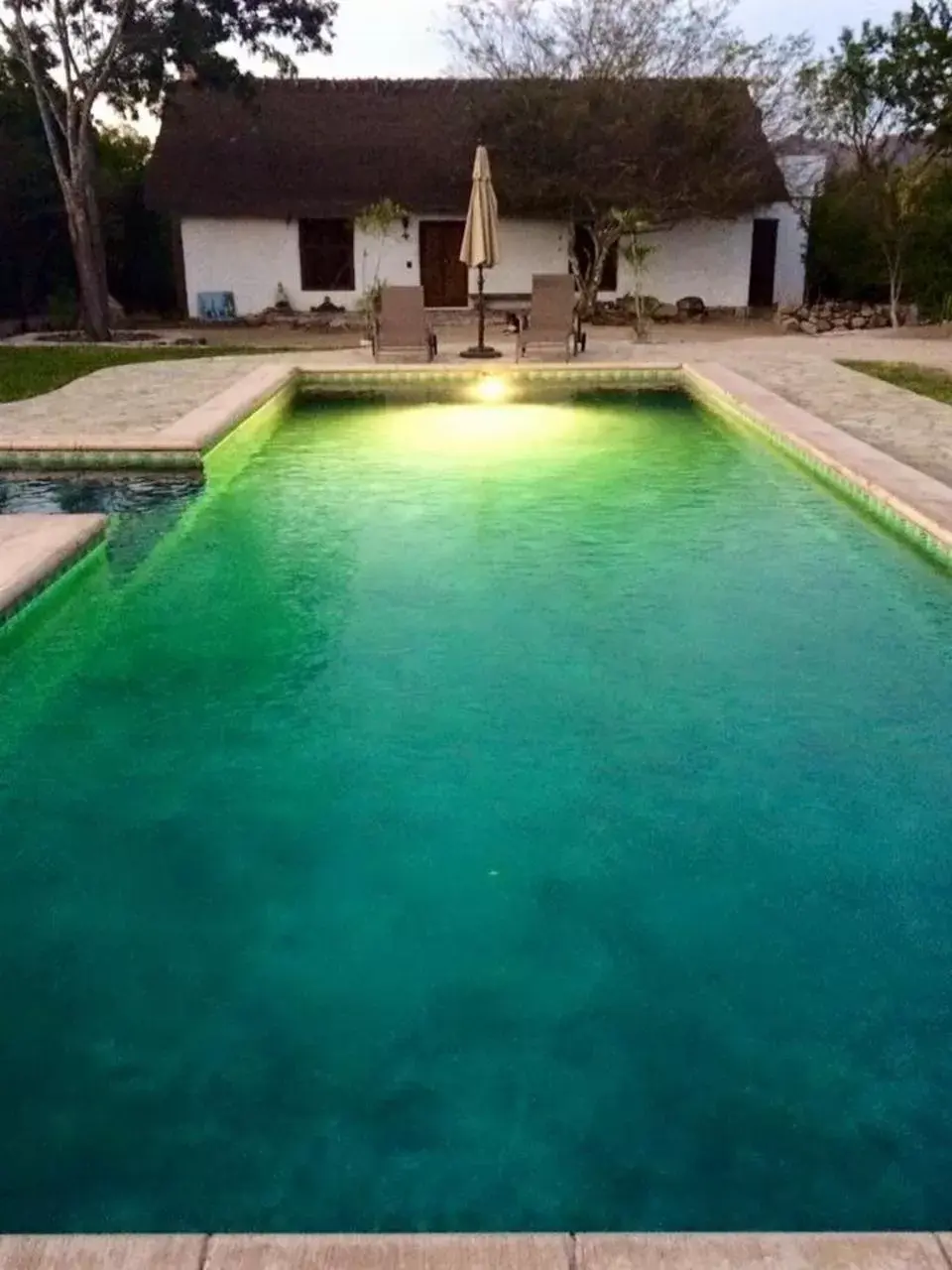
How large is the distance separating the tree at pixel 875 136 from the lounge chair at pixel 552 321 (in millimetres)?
7712

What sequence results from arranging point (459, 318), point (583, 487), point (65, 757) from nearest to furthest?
point (65, 757) → point (583, 487) → point (459, 318)

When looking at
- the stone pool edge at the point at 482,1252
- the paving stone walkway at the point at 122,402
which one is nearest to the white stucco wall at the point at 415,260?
the paving stone walkway at the point at 122,402

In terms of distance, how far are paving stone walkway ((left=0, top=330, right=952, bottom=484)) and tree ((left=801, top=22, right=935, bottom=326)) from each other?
2.23 meters

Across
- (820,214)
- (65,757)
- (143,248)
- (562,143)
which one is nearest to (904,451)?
(65,757)

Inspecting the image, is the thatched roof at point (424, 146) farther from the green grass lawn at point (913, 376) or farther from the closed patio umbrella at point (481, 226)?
the green grass lawn at point (913, 376)

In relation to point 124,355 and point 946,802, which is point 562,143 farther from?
point 946,802

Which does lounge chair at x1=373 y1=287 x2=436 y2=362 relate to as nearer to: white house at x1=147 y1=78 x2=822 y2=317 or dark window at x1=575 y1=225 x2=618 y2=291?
white house at x1=147 y1=78 x2=822 y2=317

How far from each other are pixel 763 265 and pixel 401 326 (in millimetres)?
13573

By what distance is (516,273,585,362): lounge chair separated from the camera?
1570 cm

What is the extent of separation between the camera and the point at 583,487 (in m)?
9.55

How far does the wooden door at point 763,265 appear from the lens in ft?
84.9

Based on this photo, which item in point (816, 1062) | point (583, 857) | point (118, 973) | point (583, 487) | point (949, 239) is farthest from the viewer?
point (949, 239)

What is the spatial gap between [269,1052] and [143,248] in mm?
25154

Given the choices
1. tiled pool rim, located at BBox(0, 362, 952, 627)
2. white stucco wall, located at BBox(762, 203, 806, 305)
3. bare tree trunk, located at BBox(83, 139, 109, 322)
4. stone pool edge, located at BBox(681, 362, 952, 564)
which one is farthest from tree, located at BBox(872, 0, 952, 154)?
bare tree trunk, located at BBox(83, 139, 109, 322)
